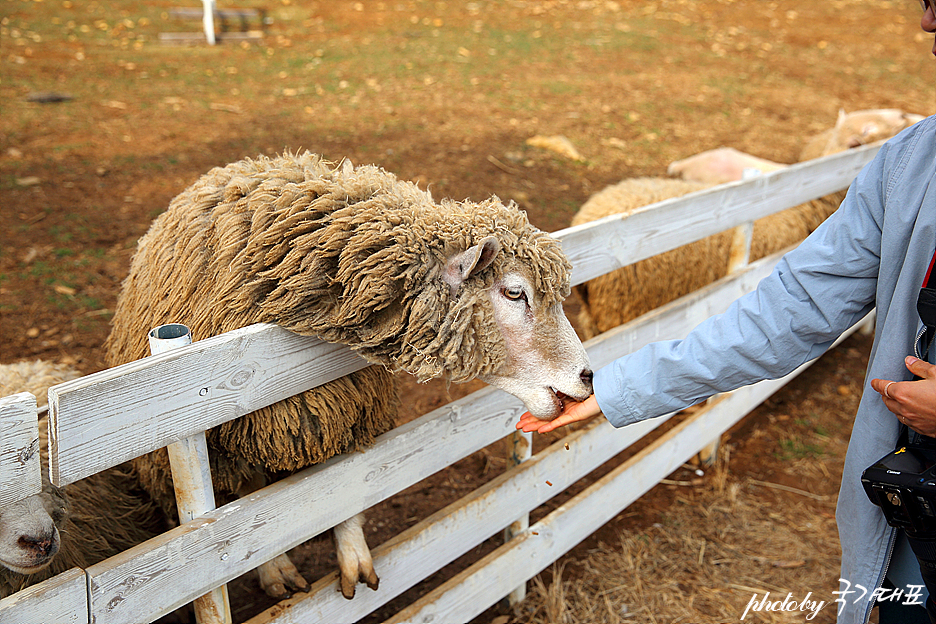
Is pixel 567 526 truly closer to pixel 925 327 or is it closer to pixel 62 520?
pixel 925 327

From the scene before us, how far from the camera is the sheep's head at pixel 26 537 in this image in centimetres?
175

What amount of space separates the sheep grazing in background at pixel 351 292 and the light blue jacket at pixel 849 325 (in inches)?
10.7

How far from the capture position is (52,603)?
153 centimetres

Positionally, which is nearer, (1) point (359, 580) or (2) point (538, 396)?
(2) point (538, 396)

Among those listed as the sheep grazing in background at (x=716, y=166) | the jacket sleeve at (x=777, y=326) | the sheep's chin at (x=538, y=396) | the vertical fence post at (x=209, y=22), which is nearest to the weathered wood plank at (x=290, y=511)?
the sheep's chin at (x=538, y=396)

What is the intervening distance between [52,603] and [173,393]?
492mm

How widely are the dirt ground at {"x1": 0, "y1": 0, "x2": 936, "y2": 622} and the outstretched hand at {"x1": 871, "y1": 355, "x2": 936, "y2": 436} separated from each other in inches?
80.1

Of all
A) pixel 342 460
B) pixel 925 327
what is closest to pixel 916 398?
pixel 925 327

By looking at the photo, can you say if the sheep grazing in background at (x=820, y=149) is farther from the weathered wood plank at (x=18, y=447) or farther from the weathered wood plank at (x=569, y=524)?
the weathered wood plank at (x=18, y=447)

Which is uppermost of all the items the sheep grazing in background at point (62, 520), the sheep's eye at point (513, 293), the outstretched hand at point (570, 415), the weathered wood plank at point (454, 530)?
the sheep's eye at point (513, 293)

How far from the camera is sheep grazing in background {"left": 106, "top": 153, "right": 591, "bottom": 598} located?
1958mm

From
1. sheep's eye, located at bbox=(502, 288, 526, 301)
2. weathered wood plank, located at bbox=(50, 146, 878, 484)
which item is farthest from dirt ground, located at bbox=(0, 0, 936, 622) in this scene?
sheep's eye, located at bbox=(502, 288, 526, 301)

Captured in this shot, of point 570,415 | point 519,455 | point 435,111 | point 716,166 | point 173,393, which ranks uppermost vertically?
point 435,111

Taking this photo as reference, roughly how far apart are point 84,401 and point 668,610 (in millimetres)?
2680
